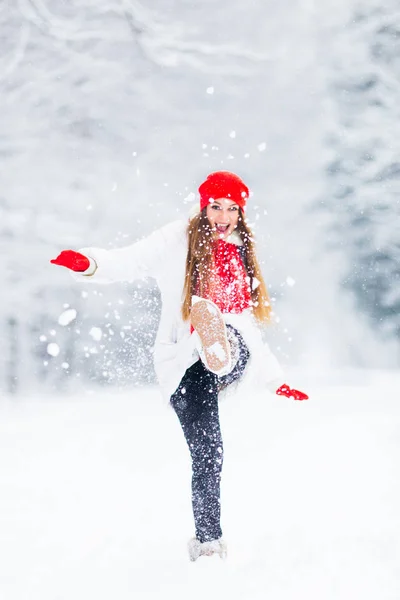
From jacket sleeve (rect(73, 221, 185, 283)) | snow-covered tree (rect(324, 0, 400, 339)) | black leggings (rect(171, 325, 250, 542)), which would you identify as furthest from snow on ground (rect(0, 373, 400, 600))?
snow-covered tree (rect(324, 0, 400, 339))

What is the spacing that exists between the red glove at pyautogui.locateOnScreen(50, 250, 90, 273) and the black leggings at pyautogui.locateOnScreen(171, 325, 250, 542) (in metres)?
0.59

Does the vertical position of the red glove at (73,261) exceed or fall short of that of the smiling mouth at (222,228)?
it falls short

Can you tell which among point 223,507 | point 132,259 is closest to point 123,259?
point 132,259

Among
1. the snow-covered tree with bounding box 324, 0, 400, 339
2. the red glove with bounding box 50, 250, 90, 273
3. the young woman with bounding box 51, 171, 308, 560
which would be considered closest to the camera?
the red glove with bounding box 50, 250, 90, 273

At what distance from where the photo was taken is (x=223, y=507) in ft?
10.5

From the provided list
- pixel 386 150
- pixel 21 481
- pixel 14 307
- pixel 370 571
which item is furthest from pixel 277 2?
pixel 370 571

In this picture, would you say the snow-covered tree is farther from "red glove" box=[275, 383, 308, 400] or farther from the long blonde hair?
"red glove" box=[275, 383, 308, 400]

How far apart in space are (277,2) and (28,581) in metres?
8.73

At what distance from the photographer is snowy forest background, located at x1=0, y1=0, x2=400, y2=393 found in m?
8.77

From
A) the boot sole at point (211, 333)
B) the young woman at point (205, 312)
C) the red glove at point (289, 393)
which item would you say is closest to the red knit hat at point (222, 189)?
the young woman at point (205, 312)

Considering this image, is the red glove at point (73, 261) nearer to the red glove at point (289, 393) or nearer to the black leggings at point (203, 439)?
the black leggings at point (203, 439)

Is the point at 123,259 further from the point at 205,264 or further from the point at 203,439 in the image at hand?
the point at 203,439

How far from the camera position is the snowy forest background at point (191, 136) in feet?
28.8

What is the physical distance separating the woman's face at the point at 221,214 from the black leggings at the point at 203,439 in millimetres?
474
